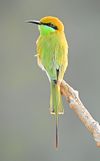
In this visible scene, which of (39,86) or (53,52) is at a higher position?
(39,86)

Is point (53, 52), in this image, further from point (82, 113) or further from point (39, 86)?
point (39, 86)

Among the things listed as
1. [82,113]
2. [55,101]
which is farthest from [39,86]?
[82,113]

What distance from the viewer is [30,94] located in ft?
15.7

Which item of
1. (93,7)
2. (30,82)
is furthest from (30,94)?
(93,7)

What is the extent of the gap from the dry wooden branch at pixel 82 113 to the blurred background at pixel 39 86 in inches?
104

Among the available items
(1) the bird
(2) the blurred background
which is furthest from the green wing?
(2) the blurred background

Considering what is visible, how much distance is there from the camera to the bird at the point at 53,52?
81.1 inches

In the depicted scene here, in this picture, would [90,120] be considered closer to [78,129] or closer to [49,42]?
[49,42]

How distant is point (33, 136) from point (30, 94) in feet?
1.00

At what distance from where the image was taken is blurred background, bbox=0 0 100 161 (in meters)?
4.72

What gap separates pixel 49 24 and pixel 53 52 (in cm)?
10

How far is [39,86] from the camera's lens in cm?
479

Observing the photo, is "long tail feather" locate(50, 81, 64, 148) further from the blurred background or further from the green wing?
the blurred background

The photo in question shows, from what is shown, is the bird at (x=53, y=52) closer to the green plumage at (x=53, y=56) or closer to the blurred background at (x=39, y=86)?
the green plumage at (x=53, y=56)
